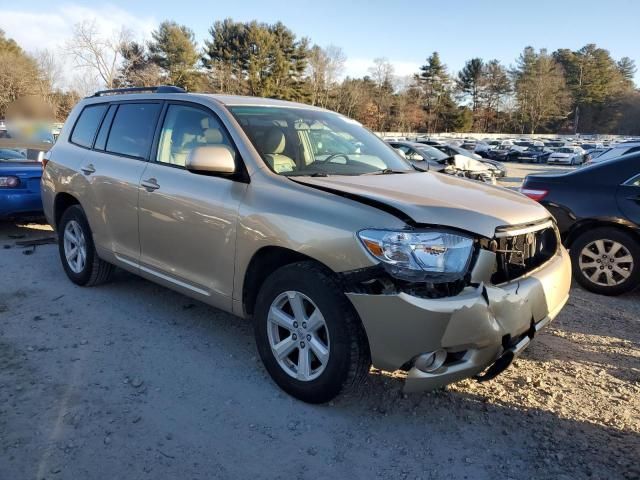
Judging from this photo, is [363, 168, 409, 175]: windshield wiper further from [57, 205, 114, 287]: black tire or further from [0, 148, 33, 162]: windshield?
[0, 148, 33, 162]: windshield

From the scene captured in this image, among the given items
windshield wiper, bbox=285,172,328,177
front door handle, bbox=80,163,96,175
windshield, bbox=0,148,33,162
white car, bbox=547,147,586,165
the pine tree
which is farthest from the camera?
the pine tree

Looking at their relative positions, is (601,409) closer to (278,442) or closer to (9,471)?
(278,442)

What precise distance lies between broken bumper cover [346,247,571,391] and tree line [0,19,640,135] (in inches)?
1516

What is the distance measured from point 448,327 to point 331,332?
0.63m

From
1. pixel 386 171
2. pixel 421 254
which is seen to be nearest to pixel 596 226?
pixel 386 171


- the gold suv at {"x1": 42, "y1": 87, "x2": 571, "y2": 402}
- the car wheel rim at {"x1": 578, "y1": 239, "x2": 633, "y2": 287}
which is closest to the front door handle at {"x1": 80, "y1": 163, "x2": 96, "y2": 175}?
the gold suv at {"x1": 42, "y1": 87, "x2": 571, "y2": 402}

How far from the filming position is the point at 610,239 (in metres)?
5.22

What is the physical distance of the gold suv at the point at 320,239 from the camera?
2588 millimetres

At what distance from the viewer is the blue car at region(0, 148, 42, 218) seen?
6988 mm

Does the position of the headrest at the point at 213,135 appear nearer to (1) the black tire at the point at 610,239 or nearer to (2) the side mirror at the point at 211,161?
(2) the side mirror at the point at 211,161

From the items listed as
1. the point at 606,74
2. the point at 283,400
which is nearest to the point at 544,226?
the point at 283,400

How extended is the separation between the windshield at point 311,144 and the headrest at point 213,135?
18 cm

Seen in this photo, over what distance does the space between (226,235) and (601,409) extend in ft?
8.36

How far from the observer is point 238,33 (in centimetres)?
6347
